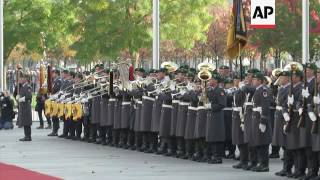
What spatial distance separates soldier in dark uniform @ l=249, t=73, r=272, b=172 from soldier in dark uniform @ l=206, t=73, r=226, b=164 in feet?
6.07

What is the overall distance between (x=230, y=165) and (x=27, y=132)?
29.7 ft

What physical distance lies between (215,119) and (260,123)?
230 centimetres

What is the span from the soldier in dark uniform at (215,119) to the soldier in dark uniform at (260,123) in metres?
1.85

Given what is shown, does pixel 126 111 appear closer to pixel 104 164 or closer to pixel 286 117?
pixel 104 164

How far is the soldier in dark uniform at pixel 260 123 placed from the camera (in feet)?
67.6

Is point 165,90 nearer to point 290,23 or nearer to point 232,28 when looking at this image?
point 232,28

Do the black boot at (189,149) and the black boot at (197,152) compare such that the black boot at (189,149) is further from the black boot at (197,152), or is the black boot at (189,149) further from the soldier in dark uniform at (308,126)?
the soldier in dark uniform at (308,126)

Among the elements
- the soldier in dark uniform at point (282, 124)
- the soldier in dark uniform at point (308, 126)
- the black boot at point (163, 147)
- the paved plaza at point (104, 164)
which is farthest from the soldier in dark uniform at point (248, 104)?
the black boot at point (163, 147)

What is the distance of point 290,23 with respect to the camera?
154ft

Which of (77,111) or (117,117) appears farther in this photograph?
(77,111)

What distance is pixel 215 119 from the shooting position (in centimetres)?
2284

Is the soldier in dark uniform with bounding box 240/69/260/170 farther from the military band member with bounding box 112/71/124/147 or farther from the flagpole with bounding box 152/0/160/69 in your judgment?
the flagpole with bounding box 152/0/160/69

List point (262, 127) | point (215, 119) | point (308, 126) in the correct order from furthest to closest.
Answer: point (215, 119)
point (262, 127)
point (308, 126)

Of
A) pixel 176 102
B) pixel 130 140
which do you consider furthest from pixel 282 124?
pixel 130 140
